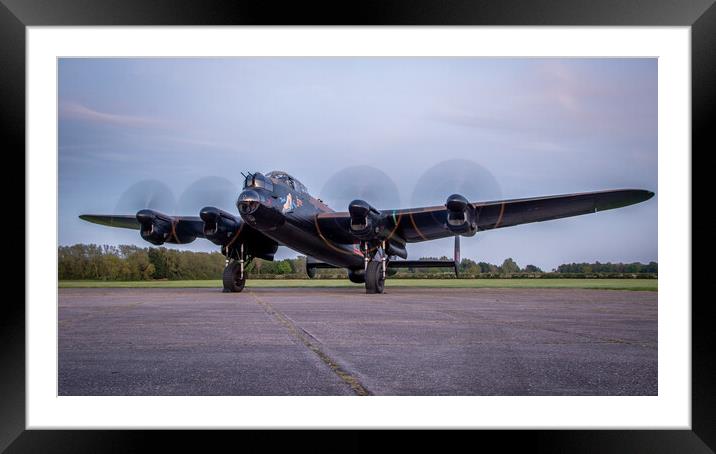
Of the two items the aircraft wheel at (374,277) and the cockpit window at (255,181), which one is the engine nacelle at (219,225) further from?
the aircraft wheel at (374,277)

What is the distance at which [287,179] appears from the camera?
930 inches

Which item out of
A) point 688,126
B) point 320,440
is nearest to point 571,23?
point 688,126

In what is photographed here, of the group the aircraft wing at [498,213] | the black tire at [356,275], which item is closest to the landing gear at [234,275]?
the aircraft wing at [498,213]

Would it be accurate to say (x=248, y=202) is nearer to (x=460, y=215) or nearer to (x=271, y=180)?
(x=271, y=180)

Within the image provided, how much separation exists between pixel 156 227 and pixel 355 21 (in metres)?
20.7

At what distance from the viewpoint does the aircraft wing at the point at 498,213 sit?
21198 millimetres

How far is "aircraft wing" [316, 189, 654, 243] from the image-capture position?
21.2 m

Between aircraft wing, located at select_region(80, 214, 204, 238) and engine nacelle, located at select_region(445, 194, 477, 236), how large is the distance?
38.4 ft

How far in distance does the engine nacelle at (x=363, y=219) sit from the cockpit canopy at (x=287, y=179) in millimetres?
2796

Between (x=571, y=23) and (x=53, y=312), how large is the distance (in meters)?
7.00

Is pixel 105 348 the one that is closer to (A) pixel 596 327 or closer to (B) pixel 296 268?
(A) pixel 596 327

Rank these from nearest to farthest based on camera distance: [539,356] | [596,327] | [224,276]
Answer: [539,356]
[596,327]
[224,276]

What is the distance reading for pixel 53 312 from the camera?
7.38 metres

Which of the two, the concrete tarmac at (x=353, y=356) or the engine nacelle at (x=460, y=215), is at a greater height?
the engine nacelle at (x=460, y=215)
